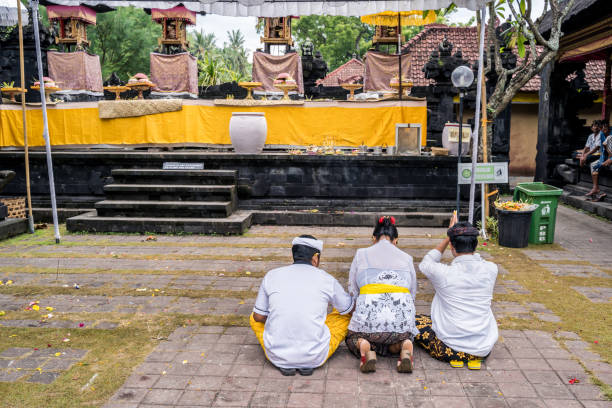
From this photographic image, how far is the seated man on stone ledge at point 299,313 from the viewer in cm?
415

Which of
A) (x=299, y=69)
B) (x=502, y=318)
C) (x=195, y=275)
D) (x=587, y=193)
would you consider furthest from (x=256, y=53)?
(x=502, y=318)

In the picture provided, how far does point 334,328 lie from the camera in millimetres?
A: 4559

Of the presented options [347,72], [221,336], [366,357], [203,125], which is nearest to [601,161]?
[203,125]

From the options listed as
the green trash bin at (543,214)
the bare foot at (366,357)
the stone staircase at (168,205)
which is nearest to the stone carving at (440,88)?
the green trash bin at (543,214)

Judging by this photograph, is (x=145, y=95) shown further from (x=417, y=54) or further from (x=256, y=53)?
(x=417, y=54)

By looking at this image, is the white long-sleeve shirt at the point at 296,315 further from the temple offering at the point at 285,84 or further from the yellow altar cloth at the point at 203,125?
the temple offering at the point at 285,84

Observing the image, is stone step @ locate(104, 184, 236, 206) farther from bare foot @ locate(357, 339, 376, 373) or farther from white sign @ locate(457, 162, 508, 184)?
bare foot @ locate(357, 339, 376, 373)

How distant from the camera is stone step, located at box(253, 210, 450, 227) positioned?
1042 cm

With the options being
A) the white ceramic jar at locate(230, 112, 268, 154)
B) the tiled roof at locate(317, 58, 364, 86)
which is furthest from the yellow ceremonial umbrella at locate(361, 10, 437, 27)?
the tiled roof at locate(317, 58, 364, 86)

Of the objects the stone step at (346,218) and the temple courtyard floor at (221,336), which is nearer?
the temple courtyard floor at (221,336)

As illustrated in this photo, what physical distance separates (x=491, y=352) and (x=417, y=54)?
20.7m

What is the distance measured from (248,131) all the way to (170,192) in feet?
7.14

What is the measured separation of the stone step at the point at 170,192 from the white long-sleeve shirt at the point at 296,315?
6.24 metres

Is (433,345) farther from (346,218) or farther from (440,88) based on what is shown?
(440,88)
